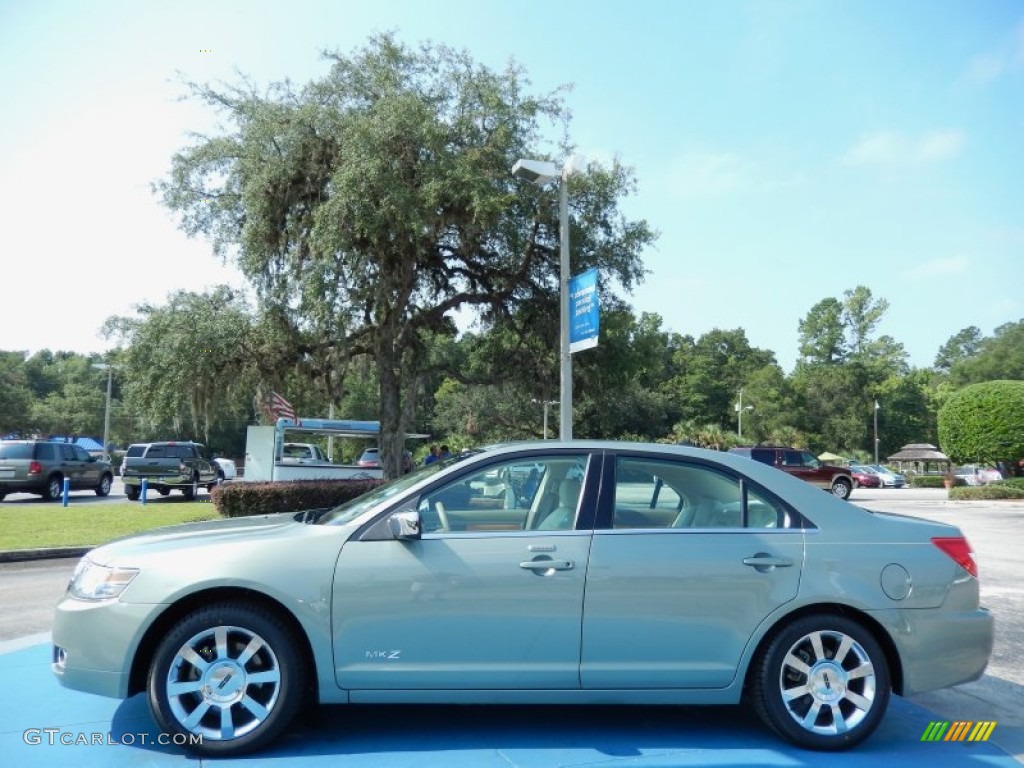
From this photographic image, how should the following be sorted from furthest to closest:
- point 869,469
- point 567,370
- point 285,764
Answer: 1. point 869,469
2. point 567,370
3. point 285,764

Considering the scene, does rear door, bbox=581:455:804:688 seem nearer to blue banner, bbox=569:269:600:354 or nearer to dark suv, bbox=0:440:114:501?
blue banner, bbox=569:269:600:354

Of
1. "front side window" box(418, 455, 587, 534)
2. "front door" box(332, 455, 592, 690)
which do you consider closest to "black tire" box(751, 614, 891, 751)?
"front door" box(332, 455, 592, 690)

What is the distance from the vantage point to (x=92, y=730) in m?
4.33

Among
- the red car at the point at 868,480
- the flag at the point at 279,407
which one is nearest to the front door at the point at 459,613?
the flag at the point at 279,407

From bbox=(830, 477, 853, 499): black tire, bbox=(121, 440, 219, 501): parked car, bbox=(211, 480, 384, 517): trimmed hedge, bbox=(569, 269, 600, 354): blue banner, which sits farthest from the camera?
bbox=(830, 477, 853, 499): black tire

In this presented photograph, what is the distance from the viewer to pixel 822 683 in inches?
165

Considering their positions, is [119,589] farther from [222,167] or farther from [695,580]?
[222,167]

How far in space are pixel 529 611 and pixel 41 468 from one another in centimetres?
2300

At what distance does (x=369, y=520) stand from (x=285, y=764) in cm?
121

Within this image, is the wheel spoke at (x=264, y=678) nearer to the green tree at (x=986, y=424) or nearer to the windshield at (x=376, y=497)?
the windshield at (x=376, y=497)

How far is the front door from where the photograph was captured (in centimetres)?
401

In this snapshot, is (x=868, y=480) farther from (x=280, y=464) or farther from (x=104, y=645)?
(x=104, y=645)

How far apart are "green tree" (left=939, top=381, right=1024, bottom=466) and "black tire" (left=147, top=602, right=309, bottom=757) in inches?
1298

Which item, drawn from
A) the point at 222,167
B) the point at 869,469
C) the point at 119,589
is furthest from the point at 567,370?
the point at 869,469
